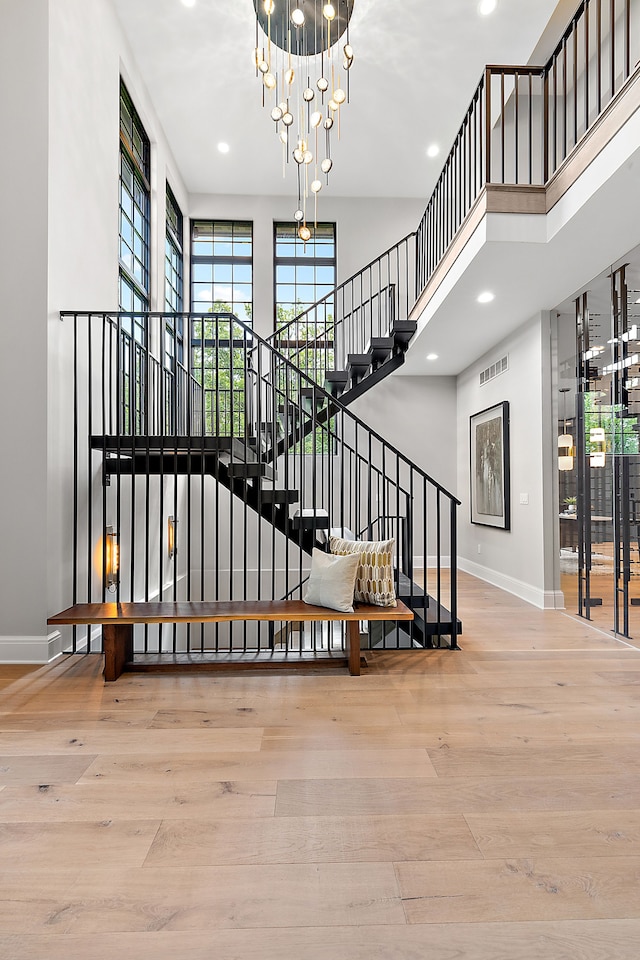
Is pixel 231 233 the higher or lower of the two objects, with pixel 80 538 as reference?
higher

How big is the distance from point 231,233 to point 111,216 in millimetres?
3876

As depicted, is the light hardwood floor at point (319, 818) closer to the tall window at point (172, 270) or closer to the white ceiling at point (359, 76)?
the tall window at point (172, 270)

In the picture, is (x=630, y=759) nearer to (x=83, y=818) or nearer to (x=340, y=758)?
(x=340, y=758)

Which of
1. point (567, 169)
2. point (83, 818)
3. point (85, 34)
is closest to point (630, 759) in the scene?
point (83, 818)

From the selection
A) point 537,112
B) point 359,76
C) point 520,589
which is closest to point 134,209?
point 359,76

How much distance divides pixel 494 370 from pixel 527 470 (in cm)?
162

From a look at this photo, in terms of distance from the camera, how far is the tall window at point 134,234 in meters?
5.47

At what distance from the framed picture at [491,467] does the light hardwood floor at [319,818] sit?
128 inches

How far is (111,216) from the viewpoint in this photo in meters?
4.88

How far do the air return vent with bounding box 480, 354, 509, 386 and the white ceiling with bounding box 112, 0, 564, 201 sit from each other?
9.75ft

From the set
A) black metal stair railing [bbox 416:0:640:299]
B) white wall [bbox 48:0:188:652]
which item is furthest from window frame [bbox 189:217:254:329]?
white wall [bbox 48:0:188:652]

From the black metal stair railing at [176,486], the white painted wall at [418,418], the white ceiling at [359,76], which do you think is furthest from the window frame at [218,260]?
the white painted wall at [418,418]

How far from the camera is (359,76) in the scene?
232 inches

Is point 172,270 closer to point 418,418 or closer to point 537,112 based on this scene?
point 418,418
